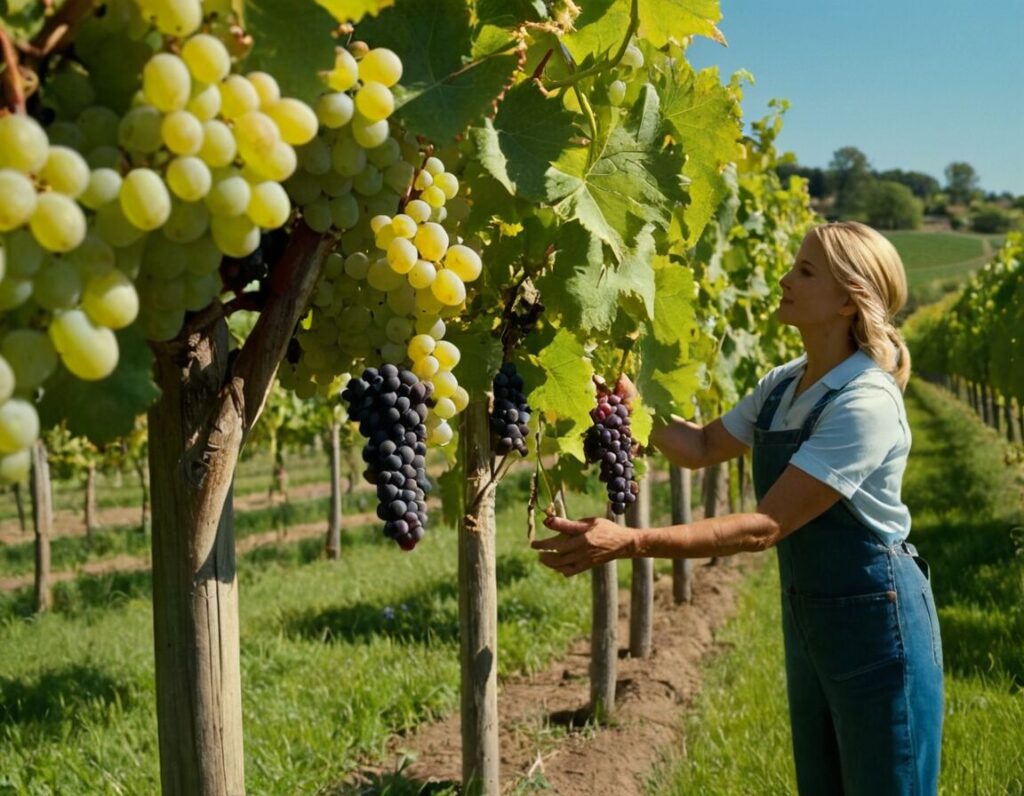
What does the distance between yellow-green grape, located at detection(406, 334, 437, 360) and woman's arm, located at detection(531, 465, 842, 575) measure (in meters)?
0.64

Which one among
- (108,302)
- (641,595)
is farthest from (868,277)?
(641,595)

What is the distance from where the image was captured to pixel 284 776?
12.1ft

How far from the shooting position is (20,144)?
78 cm

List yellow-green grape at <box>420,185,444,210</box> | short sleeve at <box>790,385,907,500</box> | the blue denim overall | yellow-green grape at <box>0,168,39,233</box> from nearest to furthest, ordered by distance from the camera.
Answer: yellow-green grape at <box>0,168,39,233</box> → yellow-green grape at <box>420,185,444,210</box> → short sleeve at <box>790,385,907,500</box> → the blue denim overall

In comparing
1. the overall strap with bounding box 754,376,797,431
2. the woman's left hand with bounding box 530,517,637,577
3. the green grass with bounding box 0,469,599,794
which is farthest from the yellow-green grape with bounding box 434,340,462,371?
the green grass with bounding box 0,469,599,794

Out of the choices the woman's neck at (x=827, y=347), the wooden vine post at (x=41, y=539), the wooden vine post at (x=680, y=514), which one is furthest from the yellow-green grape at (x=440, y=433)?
the wooden vine post at (x=41, y=539)

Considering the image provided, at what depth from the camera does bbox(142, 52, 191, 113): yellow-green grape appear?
0.85 metres

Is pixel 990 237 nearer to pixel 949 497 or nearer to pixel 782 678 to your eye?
pixel 949 497

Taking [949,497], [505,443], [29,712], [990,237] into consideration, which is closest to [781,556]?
[505,443]

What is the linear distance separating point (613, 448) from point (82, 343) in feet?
5.54

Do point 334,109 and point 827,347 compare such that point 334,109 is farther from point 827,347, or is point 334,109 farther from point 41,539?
point 41,539

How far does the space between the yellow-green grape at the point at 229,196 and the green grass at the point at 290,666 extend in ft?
10.5

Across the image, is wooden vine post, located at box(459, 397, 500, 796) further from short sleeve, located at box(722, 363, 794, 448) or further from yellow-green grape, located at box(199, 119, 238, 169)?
yellow-green grape, located at box(199, 119, 238, 169)

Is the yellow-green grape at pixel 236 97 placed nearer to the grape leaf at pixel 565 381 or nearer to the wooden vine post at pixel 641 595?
the grape leaf at pixel 565 381
